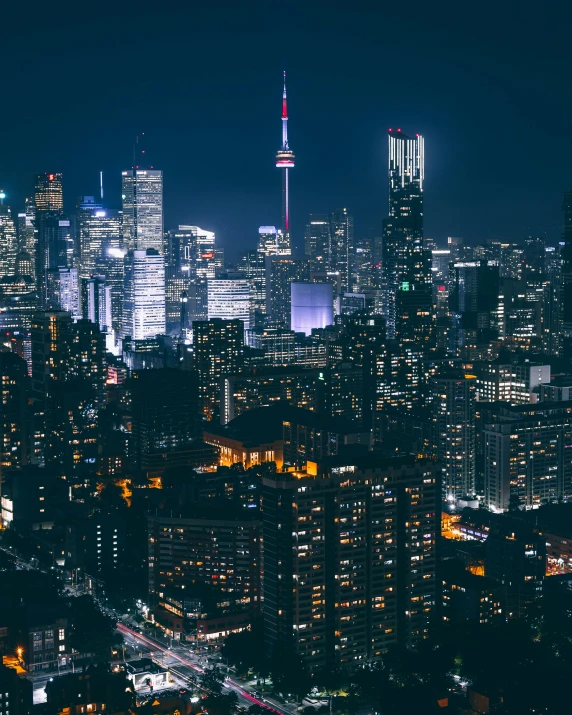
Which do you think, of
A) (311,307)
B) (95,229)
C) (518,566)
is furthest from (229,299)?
(518,566)

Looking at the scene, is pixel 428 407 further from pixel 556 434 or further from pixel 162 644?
pixel 162 644

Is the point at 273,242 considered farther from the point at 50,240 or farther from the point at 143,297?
the point at 50,240

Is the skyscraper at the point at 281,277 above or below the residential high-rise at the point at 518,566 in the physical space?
above

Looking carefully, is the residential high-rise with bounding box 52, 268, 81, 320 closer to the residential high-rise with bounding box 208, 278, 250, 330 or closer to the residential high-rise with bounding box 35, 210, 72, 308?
the residential high-rise with bounding box 35, 210, 72, 308

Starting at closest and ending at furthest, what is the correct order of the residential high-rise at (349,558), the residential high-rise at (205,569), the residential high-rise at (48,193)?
the residential high-rise at (349,558), the residential high-rise at (205,569), the residential high-rise at (48,193)

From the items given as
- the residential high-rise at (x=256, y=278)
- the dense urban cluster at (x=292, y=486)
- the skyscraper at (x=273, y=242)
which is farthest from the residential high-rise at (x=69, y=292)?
the skyscraper at (x=273, y=242)

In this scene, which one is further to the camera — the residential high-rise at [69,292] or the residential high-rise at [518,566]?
the residential high-rise at [69,292]

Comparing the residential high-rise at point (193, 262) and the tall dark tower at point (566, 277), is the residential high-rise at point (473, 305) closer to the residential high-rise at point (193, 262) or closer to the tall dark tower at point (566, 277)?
the tall dark tower at point (566, 277)
